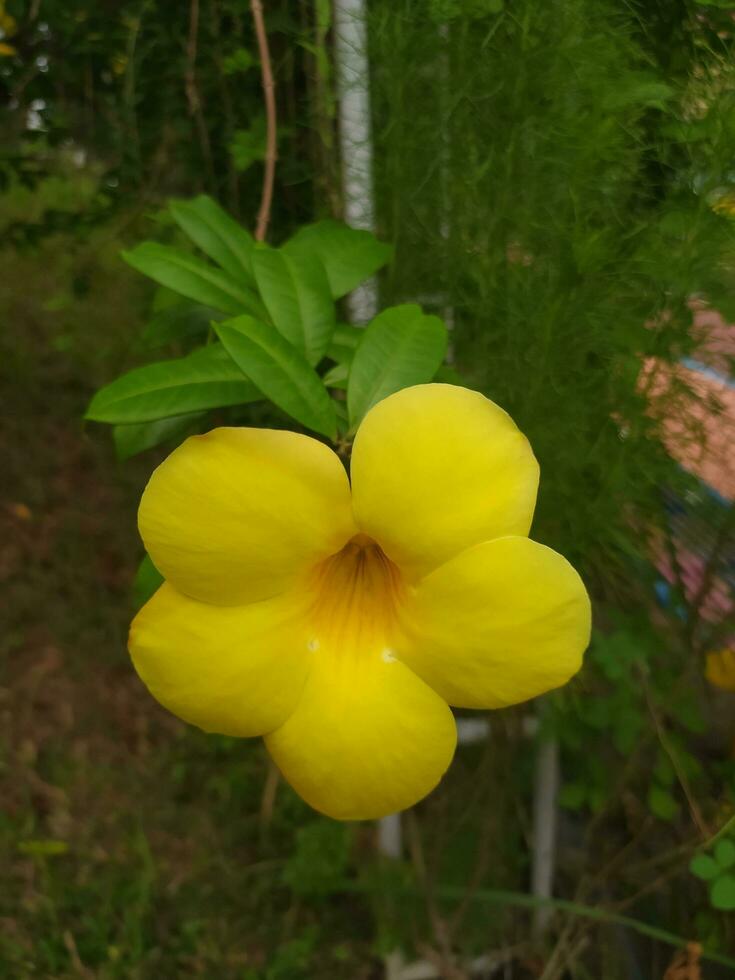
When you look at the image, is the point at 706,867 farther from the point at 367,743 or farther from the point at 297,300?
the point at 297,300

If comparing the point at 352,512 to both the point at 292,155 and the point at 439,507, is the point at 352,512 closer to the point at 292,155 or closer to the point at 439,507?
the point at 439,507

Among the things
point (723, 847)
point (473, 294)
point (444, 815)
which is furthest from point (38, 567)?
point (723, 847)

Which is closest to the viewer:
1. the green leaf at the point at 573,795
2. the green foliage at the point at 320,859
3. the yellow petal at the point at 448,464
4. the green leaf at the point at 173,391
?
the yellow petal at the point at 448,464

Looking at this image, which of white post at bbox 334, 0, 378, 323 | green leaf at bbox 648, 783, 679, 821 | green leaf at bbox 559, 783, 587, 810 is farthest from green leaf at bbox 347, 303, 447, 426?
green leaf at bbox 559, 783, 587, 810

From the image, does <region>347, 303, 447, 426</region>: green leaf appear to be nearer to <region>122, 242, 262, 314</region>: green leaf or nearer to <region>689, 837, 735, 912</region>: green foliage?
<region>122, 242, 262, 314</region>: green leaf

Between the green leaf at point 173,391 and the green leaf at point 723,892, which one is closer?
the green leaf at point 173,391

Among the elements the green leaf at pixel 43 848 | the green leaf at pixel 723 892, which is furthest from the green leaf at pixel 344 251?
the green leaf at pixel 43 848

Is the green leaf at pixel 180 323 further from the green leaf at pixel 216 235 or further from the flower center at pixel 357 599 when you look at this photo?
the flower center at pixel 357 599
